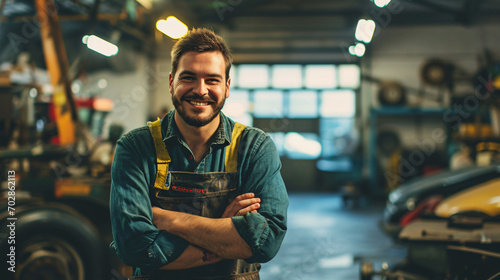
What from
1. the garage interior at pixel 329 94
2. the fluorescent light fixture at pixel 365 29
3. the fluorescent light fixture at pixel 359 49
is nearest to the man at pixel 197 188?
the garage interior at pixel 329 94

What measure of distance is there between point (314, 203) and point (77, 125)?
6512mm

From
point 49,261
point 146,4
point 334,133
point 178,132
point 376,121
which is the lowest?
point 49,261

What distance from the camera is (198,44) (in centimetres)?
138

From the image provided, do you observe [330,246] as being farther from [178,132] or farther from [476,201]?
[178,132]

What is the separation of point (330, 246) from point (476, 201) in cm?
199

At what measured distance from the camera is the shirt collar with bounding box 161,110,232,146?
1.48m

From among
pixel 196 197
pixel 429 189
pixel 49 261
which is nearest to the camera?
pixel 196 197

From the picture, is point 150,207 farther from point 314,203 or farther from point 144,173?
point 314,203

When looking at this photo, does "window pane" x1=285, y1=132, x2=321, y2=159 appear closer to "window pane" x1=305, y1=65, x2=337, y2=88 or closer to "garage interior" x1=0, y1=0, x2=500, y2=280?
"garage interior" x1=0, y1=0, x2=500, y2=280

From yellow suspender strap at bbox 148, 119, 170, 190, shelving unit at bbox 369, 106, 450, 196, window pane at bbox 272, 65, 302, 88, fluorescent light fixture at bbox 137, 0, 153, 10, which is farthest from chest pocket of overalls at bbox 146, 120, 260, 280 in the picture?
window pane at bbox 272, 65, 302, 88

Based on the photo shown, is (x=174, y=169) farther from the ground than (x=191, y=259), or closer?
farther from the ground

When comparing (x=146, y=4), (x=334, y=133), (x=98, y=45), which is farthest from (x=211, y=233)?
(x=334, y=133)

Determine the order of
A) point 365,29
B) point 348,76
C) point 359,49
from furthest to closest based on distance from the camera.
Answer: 1. point 348,76
2. point 359,49
3. point 365,29

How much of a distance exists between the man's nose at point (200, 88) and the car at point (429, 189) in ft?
12.0
